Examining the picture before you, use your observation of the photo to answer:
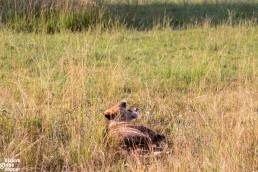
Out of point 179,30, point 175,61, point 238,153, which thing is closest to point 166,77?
point 175,61

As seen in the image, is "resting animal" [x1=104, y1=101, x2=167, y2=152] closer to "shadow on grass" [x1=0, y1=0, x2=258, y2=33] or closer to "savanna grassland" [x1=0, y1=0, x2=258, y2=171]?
"savanna grassland" [x1=0, y1=0, x2=258, y2=171]

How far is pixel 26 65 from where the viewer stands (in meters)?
6.41

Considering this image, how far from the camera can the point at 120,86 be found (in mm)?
5461

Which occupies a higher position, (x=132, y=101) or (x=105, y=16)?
(x=105, y=16)

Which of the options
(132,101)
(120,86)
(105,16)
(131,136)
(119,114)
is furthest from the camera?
(105,16)

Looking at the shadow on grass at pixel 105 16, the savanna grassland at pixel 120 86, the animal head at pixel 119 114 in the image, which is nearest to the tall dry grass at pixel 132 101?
the savanna grassland at pixel 120 86

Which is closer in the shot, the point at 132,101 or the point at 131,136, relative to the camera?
the point at 131,136

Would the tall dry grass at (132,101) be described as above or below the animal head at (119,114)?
below

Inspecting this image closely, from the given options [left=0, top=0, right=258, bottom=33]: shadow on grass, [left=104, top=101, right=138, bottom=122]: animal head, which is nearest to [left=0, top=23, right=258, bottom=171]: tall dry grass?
[left=104, top=101, right=138, bottom=122]: animal head

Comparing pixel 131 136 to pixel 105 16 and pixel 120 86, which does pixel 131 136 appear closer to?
pixel 120 86

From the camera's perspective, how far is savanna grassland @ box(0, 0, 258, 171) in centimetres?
381

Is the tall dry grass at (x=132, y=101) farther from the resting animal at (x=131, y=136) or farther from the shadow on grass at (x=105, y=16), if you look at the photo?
the shadow on grass at (x=105, y=16)

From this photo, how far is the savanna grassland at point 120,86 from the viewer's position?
3.81m

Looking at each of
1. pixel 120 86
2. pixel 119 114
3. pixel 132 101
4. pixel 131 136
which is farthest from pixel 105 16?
pixel 131 136
